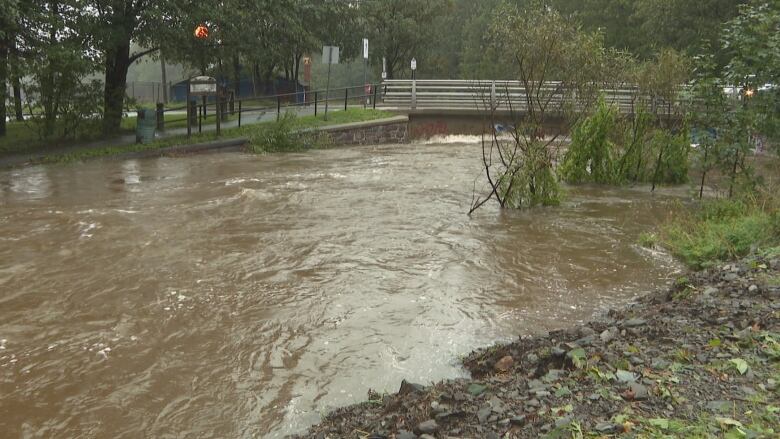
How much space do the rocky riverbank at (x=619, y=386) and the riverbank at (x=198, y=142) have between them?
44.8ft

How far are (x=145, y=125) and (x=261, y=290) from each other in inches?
493

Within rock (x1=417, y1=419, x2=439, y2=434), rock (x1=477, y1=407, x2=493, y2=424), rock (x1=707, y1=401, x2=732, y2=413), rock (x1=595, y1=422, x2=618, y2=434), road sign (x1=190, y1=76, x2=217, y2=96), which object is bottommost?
rock (x1=417, y1=419, x2=439, y2=434)

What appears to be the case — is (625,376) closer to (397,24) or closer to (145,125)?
(145,125)

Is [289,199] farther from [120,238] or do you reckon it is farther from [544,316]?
[544,316]

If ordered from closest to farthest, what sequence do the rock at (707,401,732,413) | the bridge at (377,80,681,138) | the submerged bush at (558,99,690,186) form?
1. the rock at (707,401,732,413)
2. the submerged bush at (558,99,690,186)
3. the bridge at (377,80,681,138)

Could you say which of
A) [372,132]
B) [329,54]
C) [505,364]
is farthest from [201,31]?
[505,364]

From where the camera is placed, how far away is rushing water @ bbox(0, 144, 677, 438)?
491 cm

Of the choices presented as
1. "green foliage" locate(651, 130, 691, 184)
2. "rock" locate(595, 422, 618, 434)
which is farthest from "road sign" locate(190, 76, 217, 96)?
"rock" locate(595, 422, 618, 434)

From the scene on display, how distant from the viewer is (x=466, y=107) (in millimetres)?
27234

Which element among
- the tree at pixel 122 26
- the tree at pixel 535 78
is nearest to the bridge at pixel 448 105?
the tree at pixel 535 78

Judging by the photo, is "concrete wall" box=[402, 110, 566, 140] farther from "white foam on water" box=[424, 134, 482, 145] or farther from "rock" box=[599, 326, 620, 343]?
"rock" box=[599, 326, 620, 343]

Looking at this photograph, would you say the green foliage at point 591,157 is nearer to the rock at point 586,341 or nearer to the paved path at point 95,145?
the rock at point 586,341

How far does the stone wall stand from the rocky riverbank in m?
17.0

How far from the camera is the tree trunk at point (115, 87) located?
18.9 m
